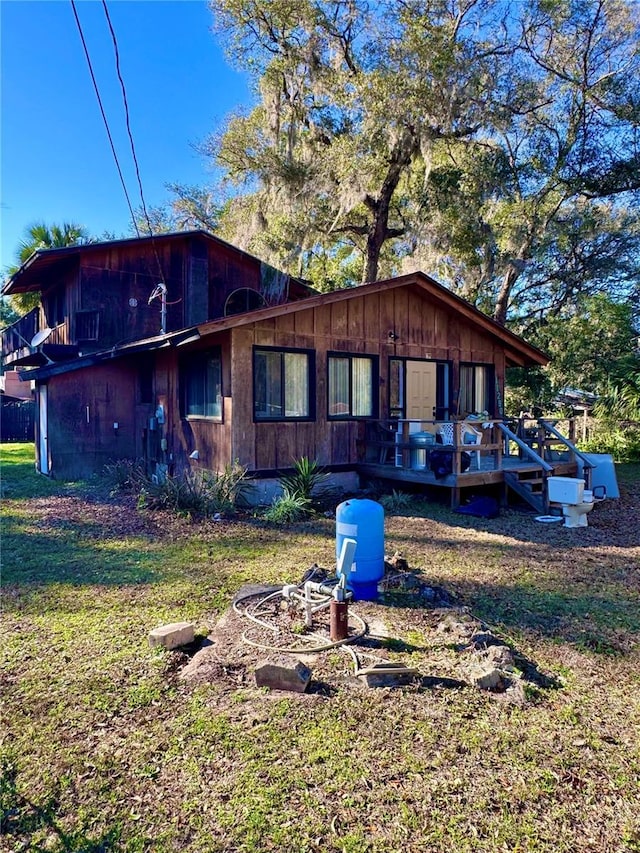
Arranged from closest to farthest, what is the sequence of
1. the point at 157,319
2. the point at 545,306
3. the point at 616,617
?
1. the point at 616,617
2. the point at 157,319
3. the point at 545,306

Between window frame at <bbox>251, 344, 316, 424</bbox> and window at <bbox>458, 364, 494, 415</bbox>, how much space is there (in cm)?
356

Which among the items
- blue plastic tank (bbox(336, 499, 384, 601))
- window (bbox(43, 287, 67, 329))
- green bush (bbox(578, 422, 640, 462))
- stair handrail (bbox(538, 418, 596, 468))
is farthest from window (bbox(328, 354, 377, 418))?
window (bbox(43, 287, 67, 329))

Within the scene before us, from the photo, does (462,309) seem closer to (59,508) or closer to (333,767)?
(59,508)

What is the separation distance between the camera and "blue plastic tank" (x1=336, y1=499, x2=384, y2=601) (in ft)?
14.1

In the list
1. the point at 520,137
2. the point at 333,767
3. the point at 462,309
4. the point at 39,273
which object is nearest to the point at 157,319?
the point at 39,273

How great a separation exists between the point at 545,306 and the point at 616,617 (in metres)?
16.5

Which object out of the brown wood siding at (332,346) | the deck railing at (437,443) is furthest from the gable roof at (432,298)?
the deck railing at (437,443)

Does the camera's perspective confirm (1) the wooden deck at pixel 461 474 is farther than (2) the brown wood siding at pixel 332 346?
No

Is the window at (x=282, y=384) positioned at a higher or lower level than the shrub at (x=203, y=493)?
higher

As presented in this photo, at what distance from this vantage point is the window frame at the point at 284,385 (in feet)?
27.5

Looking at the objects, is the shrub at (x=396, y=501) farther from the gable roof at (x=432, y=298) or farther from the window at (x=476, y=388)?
the gable roof at (x=432, y=298)

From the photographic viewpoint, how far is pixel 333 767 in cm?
233

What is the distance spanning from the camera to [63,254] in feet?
38.4

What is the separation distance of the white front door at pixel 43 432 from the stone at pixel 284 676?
989cm
